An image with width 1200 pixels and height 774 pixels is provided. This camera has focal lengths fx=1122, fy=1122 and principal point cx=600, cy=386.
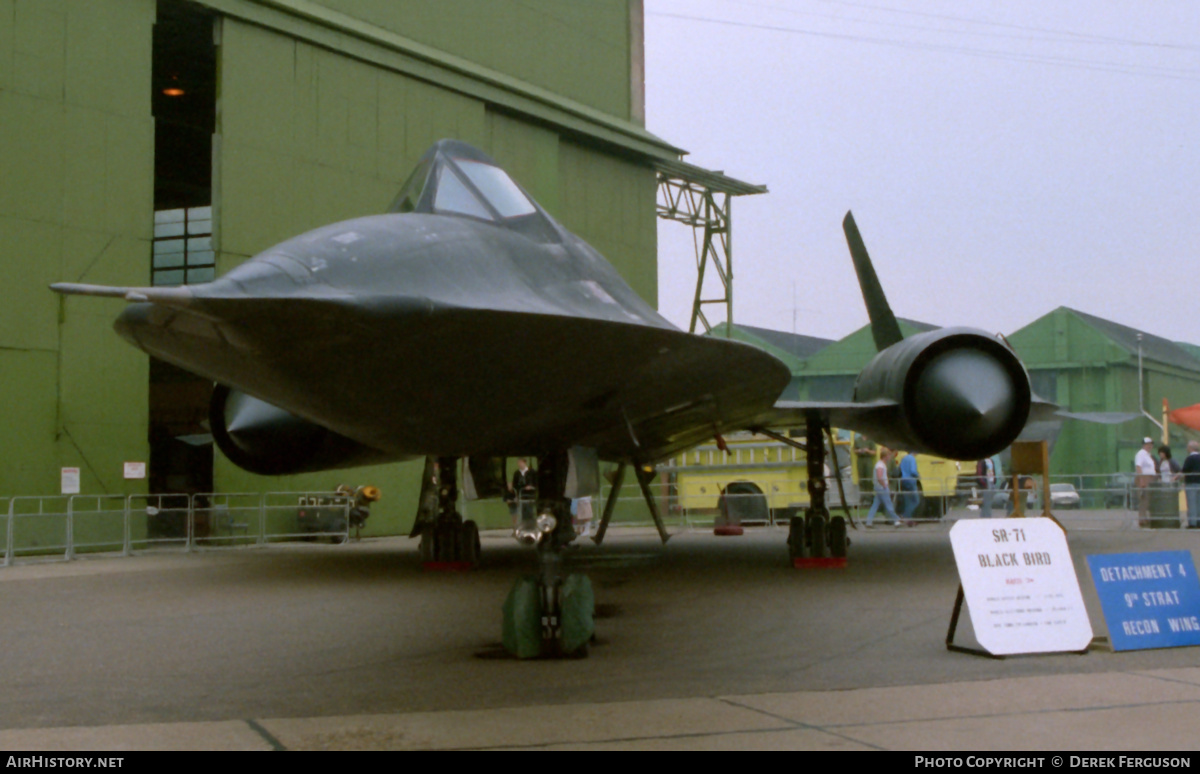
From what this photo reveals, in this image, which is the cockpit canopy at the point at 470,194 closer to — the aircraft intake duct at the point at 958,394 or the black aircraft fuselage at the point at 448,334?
the black aircraft fuselage at the point at 448,334

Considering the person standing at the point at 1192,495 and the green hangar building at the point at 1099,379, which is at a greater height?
the green hangar building at the point at 1099,379

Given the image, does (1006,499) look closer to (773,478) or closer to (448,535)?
(773,478)

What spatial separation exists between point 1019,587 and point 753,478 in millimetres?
16394

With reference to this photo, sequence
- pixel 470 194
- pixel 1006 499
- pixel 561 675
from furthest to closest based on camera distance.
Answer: pixel 1006 499 < pixel 470 194 < pixel 561 675

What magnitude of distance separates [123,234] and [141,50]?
2448 mm

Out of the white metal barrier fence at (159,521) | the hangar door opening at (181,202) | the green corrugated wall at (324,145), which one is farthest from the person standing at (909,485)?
the hangar door opening at (181,202)

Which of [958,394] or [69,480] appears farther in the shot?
[69,480]

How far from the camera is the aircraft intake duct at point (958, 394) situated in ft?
30.9

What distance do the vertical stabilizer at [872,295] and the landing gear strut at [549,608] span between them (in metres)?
6.65

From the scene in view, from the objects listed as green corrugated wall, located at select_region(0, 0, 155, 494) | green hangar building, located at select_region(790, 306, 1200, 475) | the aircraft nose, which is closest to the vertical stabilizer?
the aircraft nose

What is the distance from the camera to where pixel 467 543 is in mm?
11219

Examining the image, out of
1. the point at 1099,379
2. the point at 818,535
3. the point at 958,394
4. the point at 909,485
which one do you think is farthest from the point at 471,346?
the point at 1099,379

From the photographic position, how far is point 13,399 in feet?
44.5

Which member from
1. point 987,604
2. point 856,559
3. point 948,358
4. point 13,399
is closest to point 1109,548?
point 856,559
